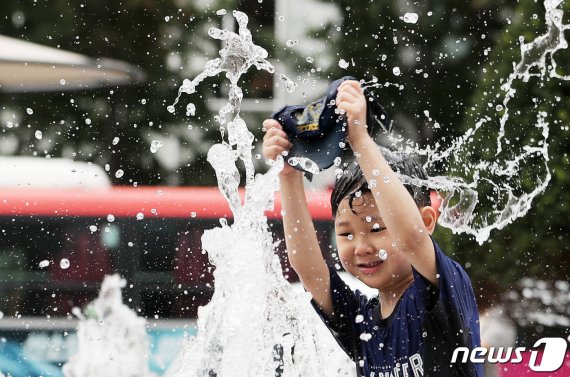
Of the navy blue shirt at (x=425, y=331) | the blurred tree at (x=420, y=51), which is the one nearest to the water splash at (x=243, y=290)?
the navy blue shirt at (x=425, y=331)

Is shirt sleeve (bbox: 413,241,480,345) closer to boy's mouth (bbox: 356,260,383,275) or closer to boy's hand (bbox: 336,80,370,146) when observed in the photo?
boy's mouth (bbox: 356,260,383,275)

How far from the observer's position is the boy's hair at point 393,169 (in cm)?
239

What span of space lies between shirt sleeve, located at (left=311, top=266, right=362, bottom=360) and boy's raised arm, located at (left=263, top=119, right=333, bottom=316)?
1 centimetres

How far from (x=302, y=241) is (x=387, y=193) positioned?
0.42 m

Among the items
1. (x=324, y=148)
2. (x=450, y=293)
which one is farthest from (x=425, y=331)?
(x=324, y=148)

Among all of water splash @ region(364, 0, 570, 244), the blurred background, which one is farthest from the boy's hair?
the blurred background

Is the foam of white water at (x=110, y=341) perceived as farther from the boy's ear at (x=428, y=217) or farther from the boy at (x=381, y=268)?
the boy's ear at (x=428, y=217)

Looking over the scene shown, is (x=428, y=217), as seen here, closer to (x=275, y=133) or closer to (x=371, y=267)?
(x=371, y=267)

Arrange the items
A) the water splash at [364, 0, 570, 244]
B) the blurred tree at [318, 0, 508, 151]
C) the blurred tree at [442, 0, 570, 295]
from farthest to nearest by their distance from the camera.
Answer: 1. the blurred tree at [318, 0, 508, 151]
2. the blurred tree at [442, 0, 570, 295]
3. the water splash at [364, 0, 570, 244]

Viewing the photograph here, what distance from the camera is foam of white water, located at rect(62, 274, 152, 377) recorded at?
670cm

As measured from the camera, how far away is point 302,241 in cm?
251

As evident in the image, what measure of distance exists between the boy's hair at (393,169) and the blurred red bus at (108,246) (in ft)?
14.9

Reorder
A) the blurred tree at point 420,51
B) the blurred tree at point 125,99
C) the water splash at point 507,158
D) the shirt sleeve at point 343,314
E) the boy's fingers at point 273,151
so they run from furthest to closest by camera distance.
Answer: the blurred tree at point 125,99 → the blurred tree at point 420,51 → the water splash at point 507,158 → the shirt sleeve at point 343,314 → the boy's fingers at point 273,151

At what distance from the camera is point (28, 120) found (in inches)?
412
